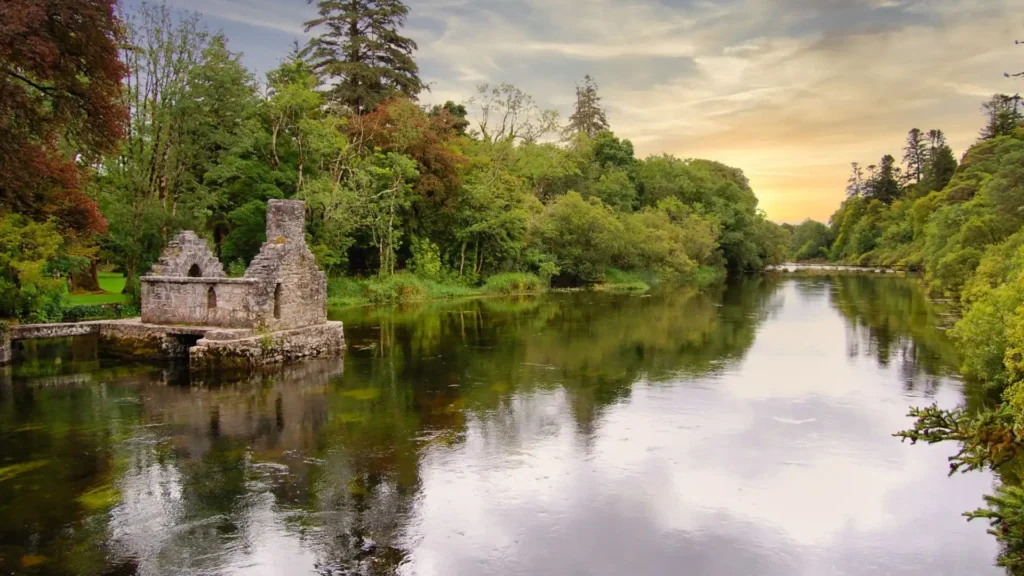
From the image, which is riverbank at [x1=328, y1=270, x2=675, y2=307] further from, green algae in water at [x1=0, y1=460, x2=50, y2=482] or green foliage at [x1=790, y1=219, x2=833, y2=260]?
green foliage at [x1=790, y1=219, x2=833, y2=260]

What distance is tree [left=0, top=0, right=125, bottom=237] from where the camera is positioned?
1121cm

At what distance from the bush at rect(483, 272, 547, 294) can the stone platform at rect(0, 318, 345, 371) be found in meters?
18.4

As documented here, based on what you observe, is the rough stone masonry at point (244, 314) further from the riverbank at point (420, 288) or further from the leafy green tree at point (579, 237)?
the leafy green tree at point (579, 237)

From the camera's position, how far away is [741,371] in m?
15.7

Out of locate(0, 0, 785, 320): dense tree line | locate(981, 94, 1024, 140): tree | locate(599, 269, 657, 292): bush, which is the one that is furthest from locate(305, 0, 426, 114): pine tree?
locate(981, 94, 1024, 140): tree

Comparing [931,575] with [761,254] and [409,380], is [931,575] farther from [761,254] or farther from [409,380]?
[761,254]

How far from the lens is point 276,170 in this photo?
27125mm

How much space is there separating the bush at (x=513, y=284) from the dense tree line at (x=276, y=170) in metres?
0.89

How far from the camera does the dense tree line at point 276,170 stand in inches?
516

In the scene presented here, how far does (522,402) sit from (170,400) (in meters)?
6.44

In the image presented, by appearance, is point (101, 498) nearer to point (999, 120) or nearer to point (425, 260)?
point (425, 260)

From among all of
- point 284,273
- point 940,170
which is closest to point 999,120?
point 940,170

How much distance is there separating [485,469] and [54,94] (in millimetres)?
11131

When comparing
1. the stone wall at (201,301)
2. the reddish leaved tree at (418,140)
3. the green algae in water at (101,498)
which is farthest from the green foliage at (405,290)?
the green algae in water at (101,498)
